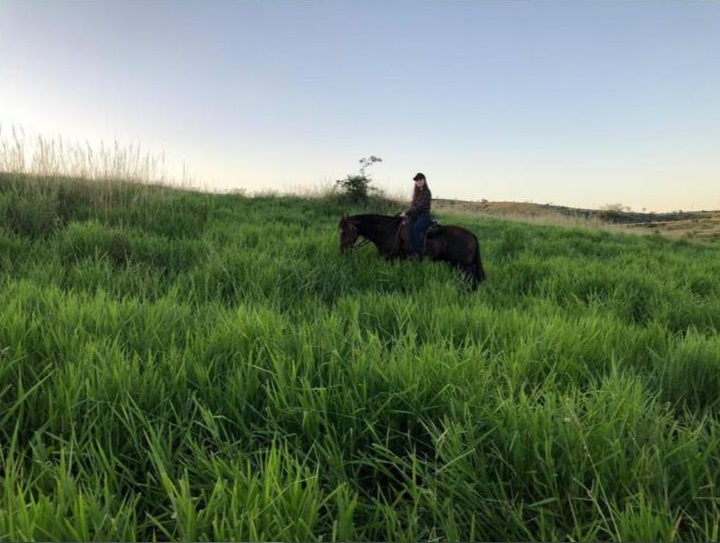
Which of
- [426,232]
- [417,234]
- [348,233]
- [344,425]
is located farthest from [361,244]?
[344,425]

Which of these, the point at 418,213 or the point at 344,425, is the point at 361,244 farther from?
the point at 344,425

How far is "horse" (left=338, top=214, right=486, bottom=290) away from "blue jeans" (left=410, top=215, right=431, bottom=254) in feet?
0.23

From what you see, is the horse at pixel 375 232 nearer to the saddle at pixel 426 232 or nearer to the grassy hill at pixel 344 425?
the saddle at pixel 426 232

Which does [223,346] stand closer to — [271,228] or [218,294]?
[218,294]

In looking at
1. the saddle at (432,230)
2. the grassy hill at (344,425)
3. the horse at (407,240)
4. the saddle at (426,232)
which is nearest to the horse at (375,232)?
the horse at (407,240)

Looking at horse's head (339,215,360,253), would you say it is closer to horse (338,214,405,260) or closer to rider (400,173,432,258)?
horse (338,214,405,260)

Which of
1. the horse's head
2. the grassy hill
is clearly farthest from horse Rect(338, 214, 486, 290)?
the grassy hill

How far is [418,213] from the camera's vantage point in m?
6.41

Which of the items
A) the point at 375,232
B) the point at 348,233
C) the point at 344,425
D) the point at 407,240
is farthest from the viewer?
the point at 375,232

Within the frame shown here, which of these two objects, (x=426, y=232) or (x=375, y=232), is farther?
(x=375, y=232)

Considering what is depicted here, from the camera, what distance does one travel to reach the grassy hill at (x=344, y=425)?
1.25 meters

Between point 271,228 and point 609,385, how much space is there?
22.1ft

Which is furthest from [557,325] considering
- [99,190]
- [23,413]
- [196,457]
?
[99,190]

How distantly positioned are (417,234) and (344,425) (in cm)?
470
